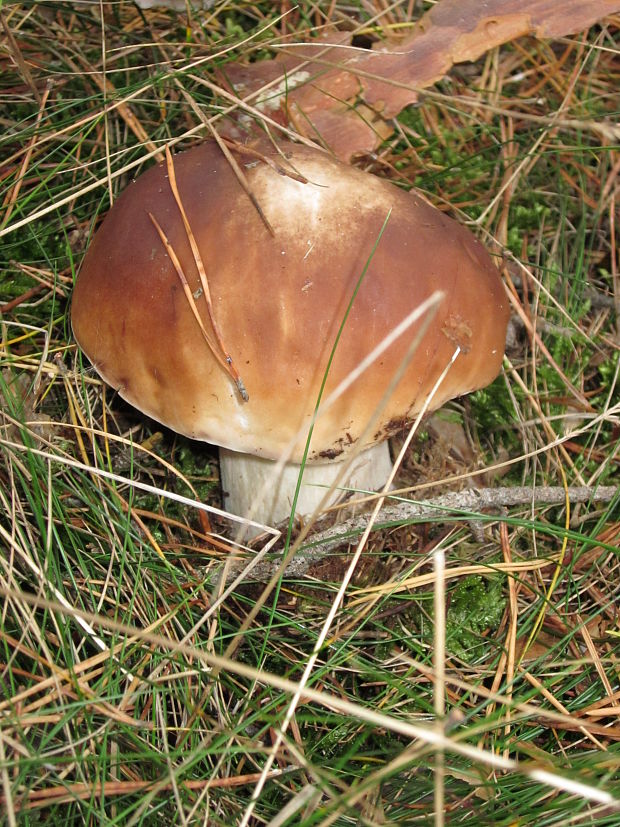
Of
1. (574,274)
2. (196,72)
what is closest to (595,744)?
(574,274)

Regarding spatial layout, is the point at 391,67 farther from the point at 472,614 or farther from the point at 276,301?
the point at 472,614

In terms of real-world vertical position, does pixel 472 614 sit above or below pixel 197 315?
below

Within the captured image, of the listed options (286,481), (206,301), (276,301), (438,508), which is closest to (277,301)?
(276,301)

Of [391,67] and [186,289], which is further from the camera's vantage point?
[391,67]

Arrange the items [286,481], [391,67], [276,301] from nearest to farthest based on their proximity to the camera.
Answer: [276,301], [286,481], [391,67]

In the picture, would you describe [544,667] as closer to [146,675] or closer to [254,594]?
[254,594]

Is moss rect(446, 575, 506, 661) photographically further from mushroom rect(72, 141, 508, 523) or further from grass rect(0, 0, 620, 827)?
mushroom rect(72, 141, 508, 523)
